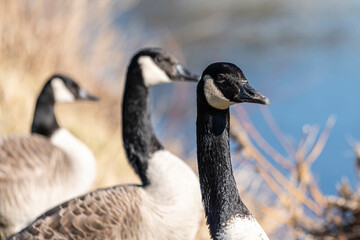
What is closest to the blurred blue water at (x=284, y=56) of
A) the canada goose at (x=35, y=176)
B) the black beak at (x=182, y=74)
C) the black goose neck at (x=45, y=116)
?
the black goose neck at (x=45, y=116)

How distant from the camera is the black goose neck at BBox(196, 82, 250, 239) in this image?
Answer: 9.22 feet

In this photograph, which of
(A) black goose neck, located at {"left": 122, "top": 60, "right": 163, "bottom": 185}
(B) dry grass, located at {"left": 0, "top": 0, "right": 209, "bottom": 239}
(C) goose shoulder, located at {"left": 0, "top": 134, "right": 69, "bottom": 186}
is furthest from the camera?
(B) dry grass, located at {"left": 0, "top": 0, "right": 209, "bottom": 239}

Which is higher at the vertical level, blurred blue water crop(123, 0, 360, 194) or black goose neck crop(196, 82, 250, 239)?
blurred blue water crop(123, 0, 360, 194)

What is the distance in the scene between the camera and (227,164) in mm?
2865

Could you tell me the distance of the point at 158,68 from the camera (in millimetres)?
4711

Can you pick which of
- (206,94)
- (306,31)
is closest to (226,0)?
(306,31)

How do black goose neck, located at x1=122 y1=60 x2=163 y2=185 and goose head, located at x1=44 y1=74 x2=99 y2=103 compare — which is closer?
black goose neck, located at x1=122 y1=60 x2=163 y2=185

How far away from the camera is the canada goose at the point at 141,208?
376 centimetres

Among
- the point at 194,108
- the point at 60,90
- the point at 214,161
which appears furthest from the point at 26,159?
the point at 194,108

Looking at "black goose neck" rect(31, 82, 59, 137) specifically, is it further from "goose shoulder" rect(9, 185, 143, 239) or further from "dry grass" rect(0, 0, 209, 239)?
"goose shoulder" rect(9, 185, 143, 239)

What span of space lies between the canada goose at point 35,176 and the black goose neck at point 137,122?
155 centimetres

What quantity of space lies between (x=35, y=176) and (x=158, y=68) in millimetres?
2172

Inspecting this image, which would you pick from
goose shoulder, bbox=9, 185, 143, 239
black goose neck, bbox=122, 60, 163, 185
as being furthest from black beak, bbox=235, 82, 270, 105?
black goose neck, bbox=122, 60, 163, 185

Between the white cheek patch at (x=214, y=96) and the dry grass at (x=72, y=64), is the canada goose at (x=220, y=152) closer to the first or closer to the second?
the white cheek patch at (x=214, y=96)
